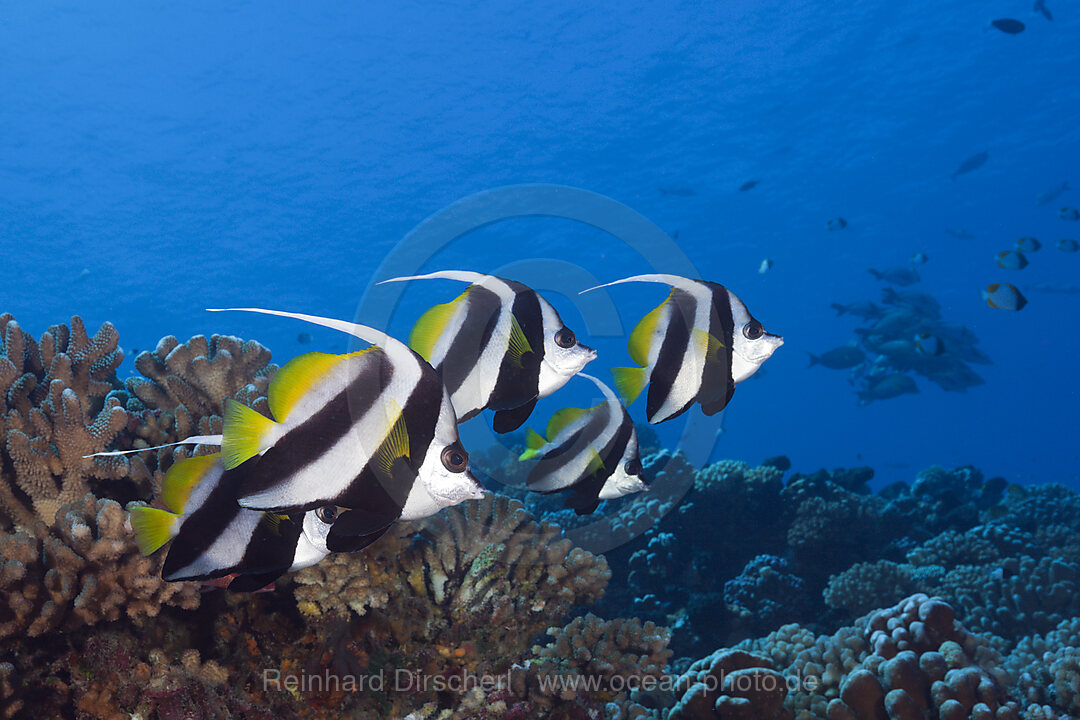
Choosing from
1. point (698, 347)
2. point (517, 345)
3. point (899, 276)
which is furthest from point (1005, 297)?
point (517, 345)

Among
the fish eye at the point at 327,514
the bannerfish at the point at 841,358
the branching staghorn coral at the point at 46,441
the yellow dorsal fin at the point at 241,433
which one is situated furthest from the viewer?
the bannerfish at the point at 841,358

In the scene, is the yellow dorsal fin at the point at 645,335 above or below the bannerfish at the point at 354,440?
below

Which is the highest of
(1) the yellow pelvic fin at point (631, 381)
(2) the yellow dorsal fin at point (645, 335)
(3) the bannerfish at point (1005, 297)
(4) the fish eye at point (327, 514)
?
(4) the fish eye at point (327, 514)

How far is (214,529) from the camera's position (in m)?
1.64

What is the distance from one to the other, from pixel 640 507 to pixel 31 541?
713 cm

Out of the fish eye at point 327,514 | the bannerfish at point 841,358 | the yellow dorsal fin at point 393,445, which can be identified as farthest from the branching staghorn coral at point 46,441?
the bannerfish at point 841,358

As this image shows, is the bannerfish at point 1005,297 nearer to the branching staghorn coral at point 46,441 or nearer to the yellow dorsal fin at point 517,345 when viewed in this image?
the yellow dorsal fin at point 517,345

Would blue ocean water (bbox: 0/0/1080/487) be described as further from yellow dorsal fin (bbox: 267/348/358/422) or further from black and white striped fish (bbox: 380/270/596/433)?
yellow dorsal fin (bbox: 267/348/358/422)

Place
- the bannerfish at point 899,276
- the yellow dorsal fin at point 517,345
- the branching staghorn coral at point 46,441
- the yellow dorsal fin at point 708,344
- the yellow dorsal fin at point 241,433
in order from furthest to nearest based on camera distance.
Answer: the bannerfish at point 899,276, the branching staghorn coral at point 46,441, the yellow dorsal fin at point 708,344, the yellow dorsal fin at point 517,345, the yellow dorsal fin at point 241,433

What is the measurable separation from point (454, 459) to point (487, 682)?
8.17ft

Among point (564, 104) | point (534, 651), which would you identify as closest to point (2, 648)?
point (534, 651)

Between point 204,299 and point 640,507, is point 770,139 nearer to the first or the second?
point 640,507

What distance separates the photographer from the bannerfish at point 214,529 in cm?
162

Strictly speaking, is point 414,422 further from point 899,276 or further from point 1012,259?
point 899,276
